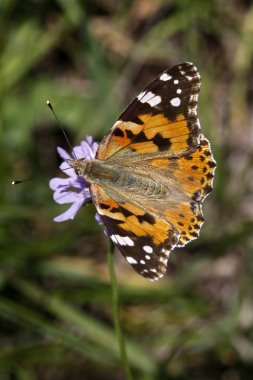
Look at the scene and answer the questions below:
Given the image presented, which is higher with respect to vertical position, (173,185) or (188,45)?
(188,45)

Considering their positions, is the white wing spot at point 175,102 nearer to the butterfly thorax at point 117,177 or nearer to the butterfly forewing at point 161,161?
the butterfly forewing at point 161,161

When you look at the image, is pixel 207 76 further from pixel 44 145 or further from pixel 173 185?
pixel 173 185

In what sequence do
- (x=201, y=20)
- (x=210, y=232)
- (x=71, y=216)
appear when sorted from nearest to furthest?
1. (x=71, y=216)
2. (x=210, y=232)
3. (x=201, y=20)

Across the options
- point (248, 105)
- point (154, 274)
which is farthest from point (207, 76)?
point (154, 274)

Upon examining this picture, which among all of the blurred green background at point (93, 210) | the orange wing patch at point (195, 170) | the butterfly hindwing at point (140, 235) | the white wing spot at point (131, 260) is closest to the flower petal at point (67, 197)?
the butterfly hindwing at point (140, 235)

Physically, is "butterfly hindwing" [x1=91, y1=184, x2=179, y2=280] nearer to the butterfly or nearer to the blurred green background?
the butterfly

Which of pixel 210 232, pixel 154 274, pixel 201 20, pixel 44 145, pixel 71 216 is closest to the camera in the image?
pixel 154 274

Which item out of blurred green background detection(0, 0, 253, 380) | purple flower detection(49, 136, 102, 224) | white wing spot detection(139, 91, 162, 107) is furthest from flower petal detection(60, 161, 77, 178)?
blurred green background detection(0, 0, 253, 380)

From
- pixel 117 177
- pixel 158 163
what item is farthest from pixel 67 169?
pixel 158 163
